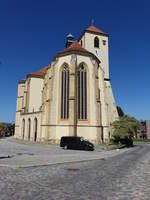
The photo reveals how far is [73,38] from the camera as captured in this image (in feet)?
166

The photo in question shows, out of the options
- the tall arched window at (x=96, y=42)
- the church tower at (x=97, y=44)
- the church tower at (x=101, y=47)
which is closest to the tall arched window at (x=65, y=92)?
the church tower at (x=101, y=47)

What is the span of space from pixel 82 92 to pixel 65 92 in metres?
3.08

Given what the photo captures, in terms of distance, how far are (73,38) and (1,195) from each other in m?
50.0

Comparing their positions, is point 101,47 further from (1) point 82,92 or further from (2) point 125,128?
(2) point 125,128

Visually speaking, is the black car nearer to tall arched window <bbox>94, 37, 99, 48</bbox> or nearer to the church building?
the church building

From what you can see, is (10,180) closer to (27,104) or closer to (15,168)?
(15,168)

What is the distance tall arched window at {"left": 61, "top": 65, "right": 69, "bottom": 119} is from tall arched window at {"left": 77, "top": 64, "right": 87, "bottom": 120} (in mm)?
2141

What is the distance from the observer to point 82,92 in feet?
102

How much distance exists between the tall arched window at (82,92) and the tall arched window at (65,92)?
2.14 meters

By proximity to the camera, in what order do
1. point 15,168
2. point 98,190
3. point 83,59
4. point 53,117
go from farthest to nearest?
point 83,59 → point 53,117 → point 15,168 → point 98,190

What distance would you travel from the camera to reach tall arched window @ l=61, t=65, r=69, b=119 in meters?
30.3

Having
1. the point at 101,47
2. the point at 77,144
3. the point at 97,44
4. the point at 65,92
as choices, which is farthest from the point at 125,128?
the point at 97,44

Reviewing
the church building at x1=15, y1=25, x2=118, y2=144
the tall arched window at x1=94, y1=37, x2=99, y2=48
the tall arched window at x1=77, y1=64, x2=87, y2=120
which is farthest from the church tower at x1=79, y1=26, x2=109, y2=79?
the tall arched window at x1=77, y1=64, x2=87, y2=120

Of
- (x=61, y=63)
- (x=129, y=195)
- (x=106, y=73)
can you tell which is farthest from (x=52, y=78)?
(x=129, y=195)
